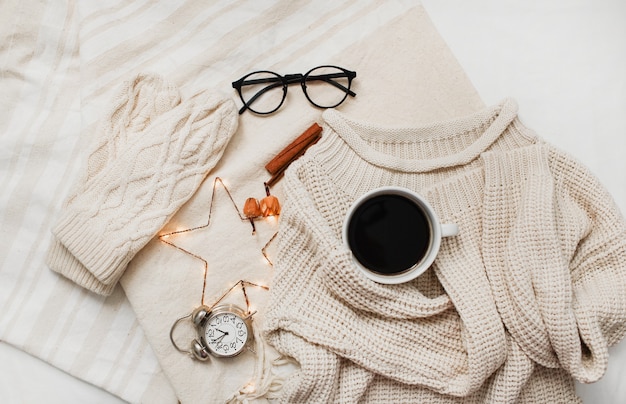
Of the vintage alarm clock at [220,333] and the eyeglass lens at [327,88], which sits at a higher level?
the eyeglass lens at [327,88]

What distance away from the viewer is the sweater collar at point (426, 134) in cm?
80

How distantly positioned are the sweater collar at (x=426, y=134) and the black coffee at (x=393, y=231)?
13 centimetres

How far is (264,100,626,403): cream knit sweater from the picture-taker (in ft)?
2.30

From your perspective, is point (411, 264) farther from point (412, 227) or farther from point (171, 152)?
point (171, 152)

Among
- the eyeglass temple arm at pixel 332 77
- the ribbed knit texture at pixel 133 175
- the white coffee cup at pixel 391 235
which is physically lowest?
the ribbed knit texture at pixel 133 175

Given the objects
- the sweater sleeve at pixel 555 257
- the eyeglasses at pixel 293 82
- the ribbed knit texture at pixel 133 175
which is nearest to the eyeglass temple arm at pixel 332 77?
the eyeglasses at pixel 293 82

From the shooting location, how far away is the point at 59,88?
86 centimetres

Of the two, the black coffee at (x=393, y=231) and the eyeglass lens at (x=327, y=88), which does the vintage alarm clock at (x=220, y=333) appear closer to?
the black coffee at (x=393, y=231)

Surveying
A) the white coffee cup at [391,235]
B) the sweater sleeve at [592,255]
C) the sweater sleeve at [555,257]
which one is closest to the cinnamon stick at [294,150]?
the white coffee cup at [391,235]

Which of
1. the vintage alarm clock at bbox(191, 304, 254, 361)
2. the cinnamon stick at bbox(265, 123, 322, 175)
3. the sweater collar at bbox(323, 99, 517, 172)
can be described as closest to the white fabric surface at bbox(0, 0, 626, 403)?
the sweater collar at bbox(323, 99, 517, 172)

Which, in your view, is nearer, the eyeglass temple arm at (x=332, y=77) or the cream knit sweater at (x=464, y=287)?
the cream knit sweater at (x=464, y=287)

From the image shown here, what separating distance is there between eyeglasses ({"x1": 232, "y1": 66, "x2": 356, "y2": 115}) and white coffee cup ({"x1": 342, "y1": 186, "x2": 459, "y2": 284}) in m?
0.24

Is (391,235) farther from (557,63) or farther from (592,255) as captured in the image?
(557,63)

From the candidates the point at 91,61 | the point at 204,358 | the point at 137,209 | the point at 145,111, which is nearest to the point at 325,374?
the point at 204,358
